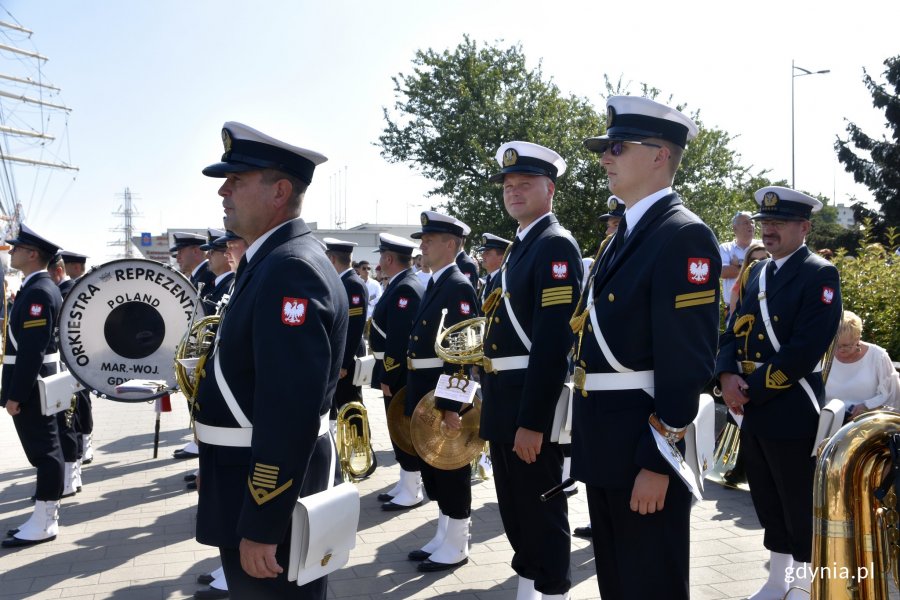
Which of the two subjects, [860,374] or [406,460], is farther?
[406,460]

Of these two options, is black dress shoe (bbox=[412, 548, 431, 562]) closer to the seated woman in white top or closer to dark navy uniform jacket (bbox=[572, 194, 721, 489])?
dark navy uniform jacket (bbox=[572, 194, 721, 489])

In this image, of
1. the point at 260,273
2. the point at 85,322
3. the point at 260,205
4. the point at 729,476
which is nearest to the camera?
the point at 260,273

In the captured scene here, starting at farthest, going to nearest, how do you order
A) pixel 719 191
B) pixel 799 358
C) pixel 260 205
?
pixel 719 191, pixel 799 358, pixel 260 205

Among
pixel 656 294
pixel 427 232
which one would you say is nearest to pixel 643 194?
pixel 656 294

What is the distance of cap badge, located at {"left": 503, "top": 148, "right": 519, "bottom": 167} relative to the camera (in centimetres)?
452

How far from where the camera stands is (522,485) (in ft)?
13.7

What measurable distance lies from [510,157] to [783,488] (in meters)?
2.37

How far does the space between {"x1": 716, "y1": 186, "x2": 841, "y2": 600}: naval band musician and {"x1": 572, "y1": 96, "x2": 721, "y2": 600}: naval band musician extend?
175cm

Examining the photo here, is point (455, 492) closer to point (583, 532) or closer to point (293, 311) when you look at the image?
point (583, 532)

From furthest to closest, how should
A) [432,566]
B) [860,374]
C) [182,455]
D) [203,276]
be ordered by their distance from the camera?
[203,276], [182,455], [860,374], [432,566]

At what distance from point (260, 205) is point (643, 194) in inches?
57.1

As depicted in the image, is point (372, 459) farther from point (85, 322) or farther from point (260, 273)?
point (260, 273)

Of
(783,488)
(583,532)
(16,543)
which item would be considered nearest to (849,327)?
(783,488)

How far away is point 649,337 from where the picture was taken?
2918 millimetres
